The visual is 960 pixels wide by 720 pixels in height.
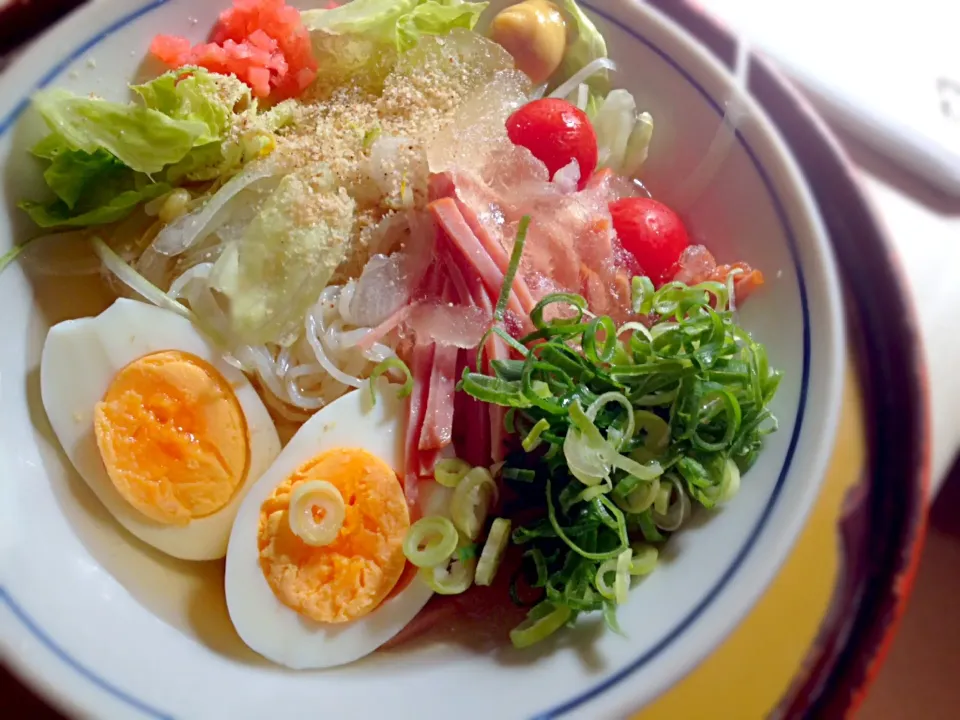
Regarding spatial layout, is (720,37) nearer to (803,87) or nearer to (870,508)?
(803,87)

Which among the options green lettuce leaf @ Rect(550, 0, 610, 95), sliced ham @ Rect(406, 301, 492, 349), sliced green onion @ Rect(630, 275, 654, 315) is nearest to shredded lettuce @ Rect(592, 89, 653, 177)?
green lettuce leaf @ Rect(550, 0, 610, 95)

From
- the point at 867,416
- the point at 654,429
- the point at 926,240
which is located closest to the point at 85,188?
the point at 654,429

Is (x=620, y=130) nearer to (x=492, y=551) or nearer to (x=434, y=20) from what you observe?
(x=434, y=20)

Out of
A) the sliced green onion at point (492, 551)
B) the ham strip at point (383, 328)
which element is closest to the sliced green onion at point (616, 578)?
the sliced green onion at point (492, 551)

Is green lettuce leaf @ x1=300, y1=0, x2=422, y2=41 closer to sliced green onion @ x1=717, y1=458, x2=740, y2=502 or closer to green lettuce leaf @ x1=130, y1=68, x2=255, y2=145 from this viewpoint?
green lettuce leaf @ x1=130, y1=68, x2=255, y2=145

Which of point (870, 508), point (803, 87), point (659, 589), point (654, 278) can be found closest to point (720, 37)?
point (803, 87)

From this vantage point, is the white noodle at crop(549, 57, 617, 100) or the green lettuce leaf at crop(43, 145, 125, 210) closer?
the green lettuce leaf at crop(43, 145, 125, 210)
